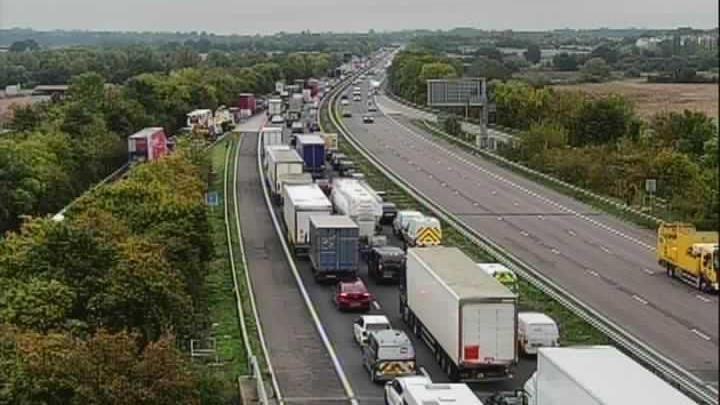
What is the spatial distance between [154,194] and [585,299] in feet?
55.3

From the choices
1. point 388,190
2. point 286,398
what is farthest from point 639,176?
point 286,398

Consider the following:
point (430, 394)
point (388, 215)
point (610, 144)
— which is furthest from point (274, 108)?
point (430, 394)

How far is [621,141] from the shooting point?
255ft

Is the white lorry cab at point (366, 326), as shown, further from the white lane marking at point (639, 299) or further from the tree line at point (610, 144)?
the tree line at point (610, 144)

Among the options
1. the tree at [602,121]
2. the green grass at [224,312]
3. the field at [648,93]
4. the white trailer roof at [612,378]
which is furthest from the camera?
the field at [648,93]

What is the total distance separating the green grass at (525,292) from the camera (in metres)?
31.6

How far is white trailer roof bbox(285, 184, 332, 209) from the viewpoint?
4494 centimetres

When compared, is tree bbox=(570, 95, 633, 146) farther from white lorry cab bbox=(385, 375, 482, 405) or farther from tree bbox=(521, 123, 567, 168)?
white lorry cab bbox=(385, 375, 482, 405)

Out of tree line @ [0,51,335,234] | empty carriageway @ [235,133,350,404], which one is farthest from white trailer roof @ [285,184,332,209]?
tree line @ [0,51,335,234]

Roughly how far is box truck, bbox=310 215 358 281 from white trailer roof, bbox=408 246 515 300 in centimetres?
685

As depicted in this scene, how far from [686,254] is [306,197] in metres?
15.9

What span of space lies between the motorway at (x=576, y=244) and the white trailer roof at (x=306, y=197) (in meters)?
7.45

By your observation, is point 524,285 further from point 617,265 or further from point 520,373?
point 520,373

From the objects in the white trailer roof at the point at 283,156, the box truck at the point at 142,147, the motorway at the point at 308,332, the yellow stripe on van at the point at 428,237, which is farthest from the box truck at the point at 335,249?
the box truck at the point at 142,147
